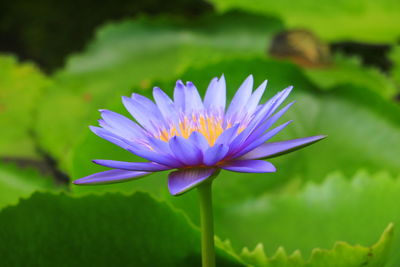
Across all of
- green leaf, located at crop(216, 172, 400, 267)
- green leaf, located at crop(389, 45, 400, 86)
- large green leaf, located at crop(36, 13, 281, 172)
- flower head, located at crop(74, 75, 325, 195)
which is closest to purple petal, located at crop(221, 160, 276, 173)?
flower head, located at crop(74, 75, 325, 195)

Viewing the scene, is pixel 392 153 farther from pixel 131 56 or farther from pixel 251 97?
pixel 131 56

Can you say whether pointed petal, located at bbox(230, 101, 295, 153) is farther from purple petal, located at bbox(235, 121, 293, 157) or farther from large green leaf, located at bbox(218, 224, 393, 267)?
large green leaf, located at bbox(218, 224, 393, 267)

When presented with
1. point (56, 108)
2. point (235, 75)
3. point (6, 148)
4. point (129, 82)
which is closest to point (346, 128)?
point (235, 75)

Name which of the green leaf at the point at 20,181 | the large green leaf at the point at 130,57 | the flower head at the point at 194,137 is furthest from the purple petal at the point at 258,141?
the large green leaf at the point at 130,57

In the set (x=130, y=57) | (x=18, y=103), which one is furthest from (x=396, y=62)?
(x=18, y=103)

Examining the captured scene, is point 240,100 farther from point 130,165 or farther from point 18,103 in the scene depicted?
point 18,103

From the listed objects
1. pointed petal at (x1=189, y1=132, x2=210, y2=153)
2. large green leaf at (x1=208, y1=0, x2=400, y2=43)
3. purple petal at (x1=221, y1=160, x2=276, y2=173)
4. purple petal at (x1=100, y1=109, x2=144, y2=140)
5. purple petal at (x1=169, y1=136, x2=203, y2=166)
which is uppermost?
large green leaf at (x1=208, y1=0, x2=400, y2=43)

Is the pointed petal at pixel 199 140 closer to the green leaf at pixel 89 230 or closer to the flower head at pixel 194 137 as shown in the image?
the flower head at pixel 194 137
